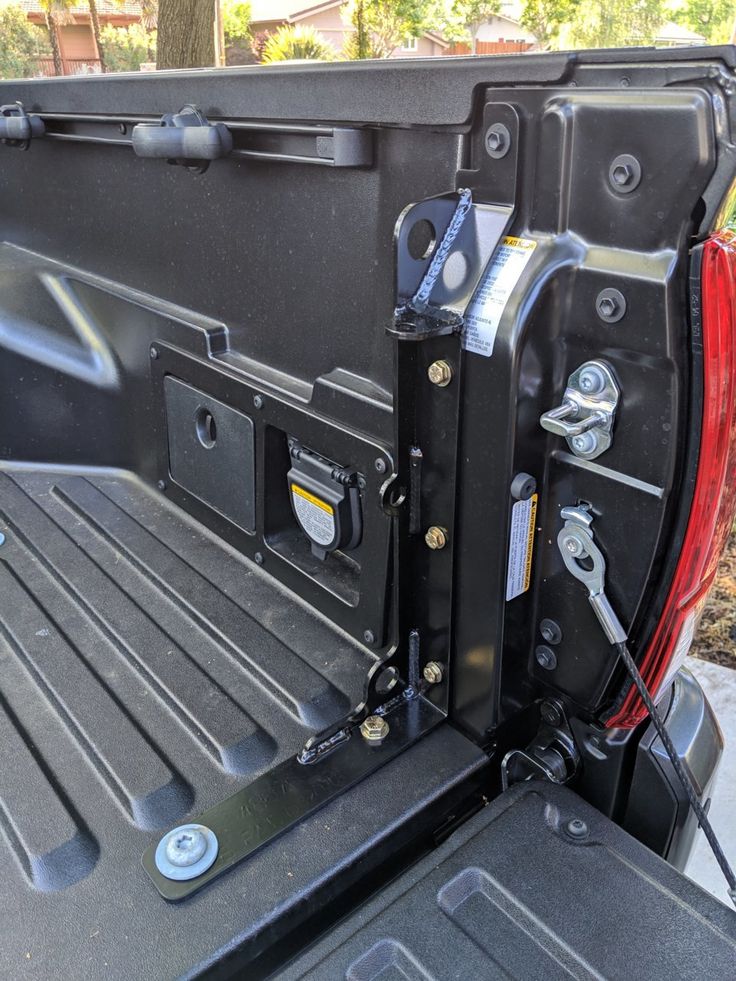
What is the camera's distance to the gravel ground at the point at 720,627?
8.44ft

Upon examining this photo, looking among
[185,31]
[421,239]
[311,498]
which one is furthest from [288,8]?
[421,239]

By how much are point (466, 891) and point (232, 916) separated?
0.27m

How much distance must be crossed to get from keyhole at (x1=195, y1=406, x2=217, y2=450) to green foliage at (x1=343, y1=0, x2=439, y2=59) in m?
20.1

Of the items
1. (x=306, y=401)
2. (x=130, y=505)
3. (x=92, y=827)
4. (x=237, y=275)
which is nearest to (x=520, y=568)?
(x=306, y=401)

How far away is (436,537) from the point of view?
1.14m

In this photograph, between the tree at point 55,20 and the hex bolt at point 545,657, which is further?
the tree at point 55,20

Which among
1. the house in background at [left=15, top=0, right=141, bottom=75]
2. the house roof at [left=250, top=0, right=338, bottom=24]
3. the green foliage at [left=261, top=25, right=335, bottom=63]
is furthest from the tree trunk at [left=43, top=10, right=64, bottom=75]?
the house roof at [left=250, top=0, right=338, bottom=24]

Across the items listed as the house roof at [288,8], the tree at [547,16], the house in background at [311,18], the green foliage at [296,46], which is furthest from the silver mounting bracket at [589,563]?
the house roof at [288,8]

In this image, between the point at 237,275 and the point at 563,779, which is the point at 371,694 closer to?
the point at 563,779

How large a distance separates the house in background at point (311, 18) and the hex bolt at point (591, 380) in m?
32.2

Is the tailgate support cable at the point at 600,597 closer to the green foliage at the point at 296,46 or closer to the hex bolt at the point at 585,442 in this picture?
the hex bolt at the point at 585,442

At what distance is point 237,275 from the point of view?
4.81ft

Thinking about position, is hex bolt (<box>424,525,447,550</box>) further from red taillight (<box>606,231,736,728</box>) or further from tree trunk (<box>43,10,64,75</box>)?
tree trunk (<box>43,10,64,75</box>)

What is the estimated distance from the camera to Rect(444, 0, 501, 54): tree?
25.2 m
